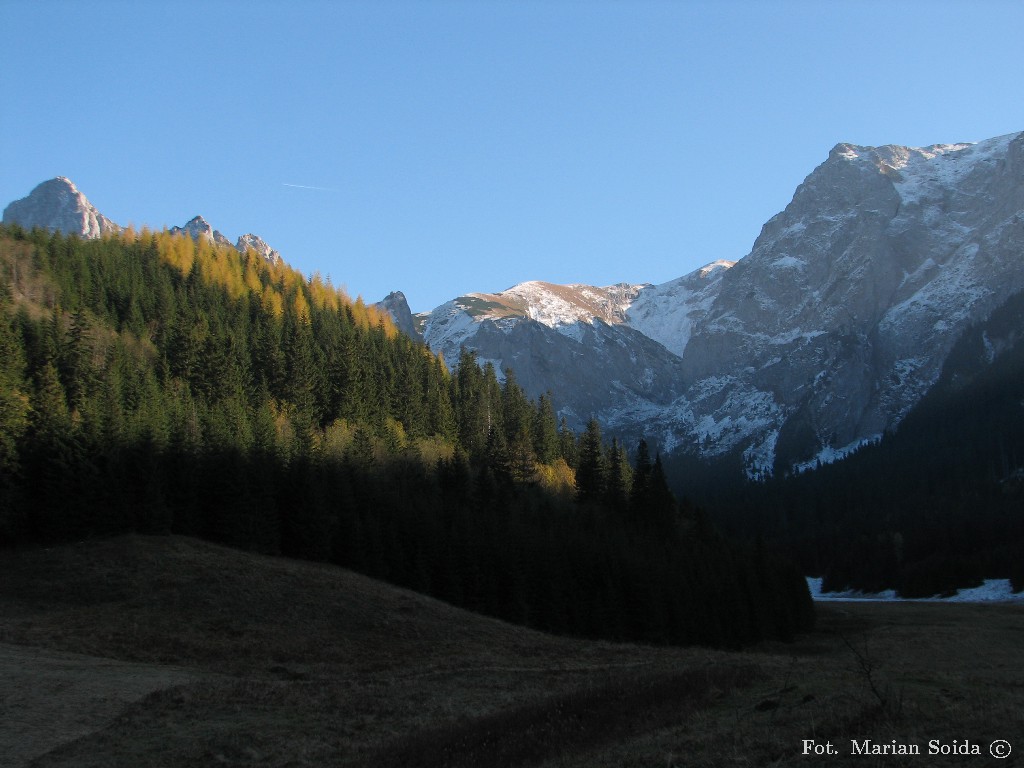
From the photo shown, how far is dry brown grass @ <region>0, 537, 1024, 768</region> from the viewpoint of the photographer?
17.3m

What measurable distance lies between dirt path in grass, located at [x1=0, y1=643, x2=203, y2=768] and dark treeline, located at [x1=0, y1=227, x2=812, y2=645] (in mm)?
28892

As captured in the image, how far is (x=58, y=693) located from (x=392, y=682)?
12162 millimetres

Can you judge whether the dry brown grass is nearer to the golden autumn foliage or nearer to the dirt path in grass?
the dirt path in grass

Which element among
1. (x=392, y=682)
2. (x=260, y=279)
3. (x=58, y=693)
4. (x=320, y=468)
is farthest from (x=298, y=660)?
(x=260, y=279)

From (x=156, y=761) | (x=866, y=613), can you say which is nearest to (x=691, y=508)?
(x=866, y=613)

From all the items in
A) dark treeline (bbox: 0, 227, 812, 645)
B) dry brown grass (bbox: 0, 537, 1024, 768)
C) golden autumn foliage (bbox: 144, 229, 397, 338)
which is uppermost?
golden autumn foliage (bbox: 144, 229, 397, 338)

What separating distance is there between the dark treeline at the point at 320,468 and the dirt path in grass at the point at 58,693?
28892 mm

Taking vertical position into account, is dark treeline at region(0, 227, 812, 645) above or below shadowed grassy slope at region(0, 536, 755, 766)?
above

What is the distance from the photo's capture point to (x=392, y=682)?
32625 millimetres

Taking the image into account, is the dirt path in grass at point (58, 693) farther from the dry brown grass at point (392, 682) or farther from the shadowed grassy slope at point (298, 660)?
the shadowed grassy slope at point (298, 660)

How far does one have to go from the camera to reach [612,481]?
10606cm

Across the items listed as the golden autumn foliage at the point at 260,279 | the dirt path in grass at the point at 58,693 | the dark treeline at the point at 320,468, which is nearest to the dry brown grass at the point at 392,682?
the dirt path in grass at the point at 58,693

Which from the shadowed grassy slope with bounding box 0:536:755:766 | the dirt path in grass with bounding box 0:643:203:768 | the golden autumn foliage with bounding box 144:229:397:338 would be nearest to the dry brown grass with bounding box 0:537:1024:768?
the shadowed grassy slope with bounding box 0:536:755:766

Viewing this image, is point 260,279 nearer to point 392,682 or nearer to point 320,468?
point 320,468
